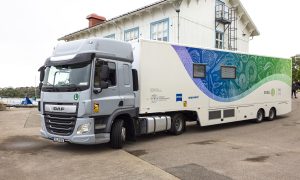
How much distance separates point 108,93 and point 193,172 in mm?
3805

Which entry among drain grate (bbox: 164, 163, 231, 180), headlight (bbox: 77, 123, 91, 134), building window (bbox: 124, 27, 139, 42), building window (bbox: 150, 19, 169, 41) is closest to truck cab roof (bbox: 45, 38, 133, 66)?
headlight (bbox: 77, 123, 91, 134)

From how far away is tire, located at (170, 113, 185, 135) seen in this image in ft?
43.2

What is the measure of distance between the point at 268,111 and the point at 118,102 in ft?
34.5

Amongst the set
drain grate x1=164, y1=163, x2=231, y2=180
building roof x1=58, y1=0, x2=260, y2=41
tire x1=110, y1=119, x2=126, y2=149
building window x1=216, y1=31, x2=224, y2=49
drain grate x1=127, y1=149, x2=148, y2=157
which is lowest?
drain grate x1=164, y1=163, x2=231, y2=180

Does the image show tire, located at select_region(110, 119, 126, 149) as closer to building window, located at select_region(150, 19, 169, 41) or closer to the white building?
the white building

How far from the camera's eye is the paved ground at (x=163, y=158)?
7.69 metres

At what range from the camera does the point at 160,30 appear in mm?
23641

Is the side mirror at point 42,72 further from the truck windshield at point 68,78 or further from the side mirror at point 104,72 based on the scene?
the side mirror at point 104,72

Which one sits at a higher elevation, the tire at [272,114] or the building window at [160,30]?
the building window at [160,30]

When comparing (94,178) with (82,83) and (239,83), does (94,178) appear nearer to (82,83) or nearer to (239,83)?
(82,83)

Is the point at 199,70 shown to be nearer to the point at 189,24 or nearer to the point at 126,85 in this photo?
the point at 126,85

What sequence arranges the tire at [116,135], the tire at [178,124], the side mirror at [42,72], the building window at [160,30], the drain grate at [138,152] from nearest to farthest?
the drain grate at [138,152]
the tire at [116,135]
the side mirror at [42,72]
the tire at [178,124]
the building window at [160,30]

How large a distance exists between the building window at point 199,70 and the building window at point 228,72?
133 cm

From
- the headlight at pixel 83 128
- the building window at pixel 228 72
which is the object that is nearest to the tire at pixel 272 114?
the building window at pixel 228 72
